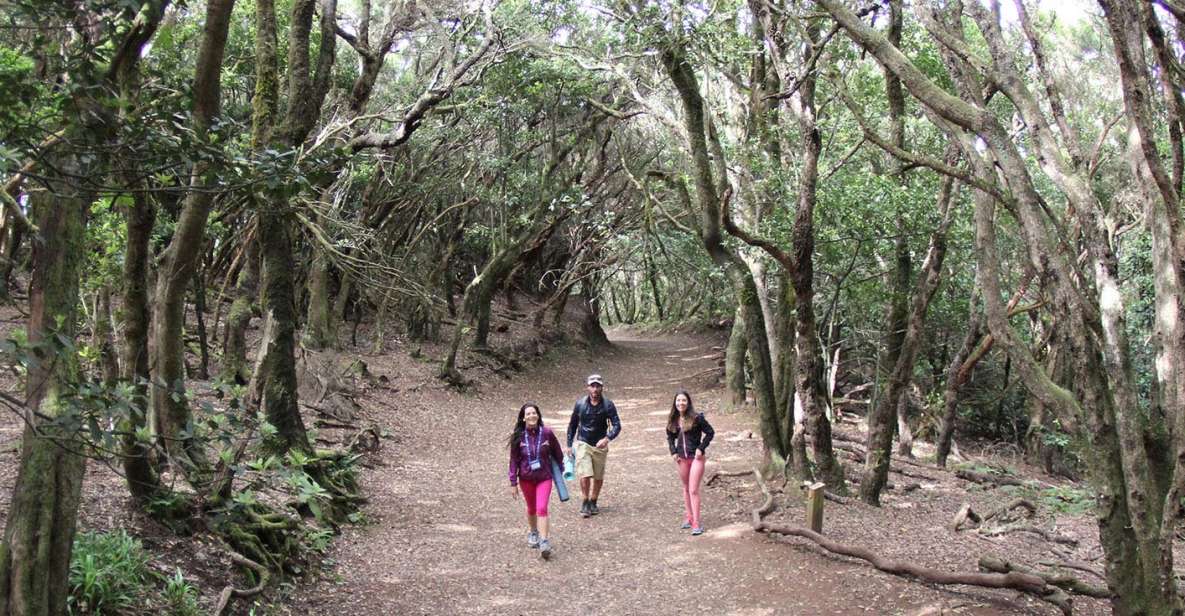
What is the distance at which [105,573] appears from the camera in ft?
17.3

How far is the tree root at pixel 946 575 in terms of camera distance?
7.08 metres

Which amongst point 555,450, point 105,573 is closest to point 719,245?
point 555,450

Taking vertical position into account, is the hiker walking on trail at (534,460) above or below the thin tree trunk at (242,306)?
below

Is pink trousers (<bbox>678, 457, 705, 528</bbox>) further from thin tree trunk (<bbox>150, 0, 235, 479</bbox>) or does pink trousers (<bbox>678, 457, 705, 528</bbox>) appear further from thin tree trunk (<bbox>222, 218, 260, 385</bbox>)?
thin tree trunk (<bbox>222, 218, 260, 385</bbox>)

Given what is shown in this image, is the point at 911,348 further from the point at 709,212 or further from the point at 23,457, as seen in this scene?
the point at 23,457

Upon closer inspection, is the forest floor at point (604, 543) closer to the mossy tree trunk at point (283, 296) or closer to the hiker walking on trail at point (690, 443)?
the hiker walking on trail at point (690, 443)

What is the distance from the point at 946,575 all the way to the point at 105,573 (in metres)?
6.63

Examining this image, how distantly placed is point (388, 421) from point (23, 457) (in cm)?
1107

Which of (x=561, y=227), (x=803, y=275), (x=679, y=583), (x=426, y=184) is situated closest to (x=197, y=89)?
(x=679, y=583)

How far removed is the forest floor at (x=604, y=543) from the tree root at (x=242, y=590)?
8 cm

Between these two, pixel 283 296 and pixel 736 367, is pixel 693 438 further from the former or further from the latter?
pixel 736 367

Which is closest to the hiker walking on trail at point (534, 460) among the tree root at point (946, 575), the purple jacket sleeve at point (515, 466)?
the purple jacket sleeve at point (515, 466)

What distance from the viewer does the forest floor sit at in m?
7.07

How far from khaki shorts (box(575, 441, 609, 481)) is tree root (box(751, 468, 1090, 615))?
2022 millimetres
